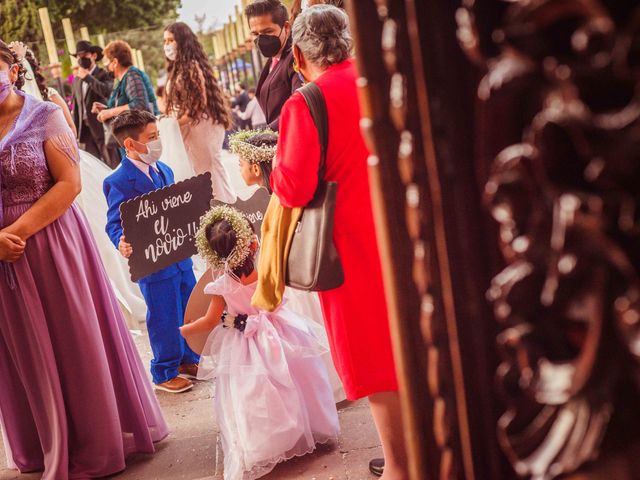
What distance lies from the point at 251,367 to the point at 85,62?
19.6 feet

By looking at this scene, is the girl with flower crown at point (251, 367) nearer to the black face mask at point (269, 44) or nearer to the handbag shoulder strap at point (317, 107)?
the handbag shoulder strap at point (317, 107)

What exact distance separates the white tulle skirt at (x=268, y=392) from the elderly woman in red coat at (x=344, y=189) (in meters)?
0.69

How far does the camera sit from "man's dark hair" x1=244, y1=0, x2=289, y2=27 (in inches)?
171

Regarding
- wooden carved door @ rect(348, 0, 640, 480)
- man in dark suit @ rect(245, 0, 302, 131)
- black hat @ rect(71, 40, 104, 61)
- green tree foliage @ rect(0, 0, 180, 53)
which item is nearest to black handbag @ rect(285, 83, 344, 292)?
wooden carved door @ rect(348, 0, 640, 480)

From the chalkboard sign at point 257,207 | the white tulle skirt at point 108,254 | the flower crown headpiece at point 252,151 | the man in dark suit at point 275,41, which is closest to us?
the flower crown headpiece at point 252,151

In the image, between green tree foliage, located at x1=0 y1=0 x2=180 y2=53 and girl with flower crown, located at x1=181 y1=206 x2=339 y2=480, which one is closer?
girl with flower crown, located at x1=181 y1=206 x2=339 y2=480

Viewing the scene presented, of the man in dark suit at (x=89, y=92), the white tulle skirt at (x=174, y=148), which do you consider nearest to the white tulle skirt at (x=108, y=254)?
the white tulle skirt at (x=174, y=148)

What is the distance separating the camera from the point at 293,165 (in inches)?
95.8

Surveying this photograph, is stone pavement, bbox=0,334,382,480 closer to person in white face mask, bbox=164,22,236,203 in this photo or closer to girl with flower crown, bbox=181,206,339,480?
girl with flower crown, bbox=181,206,339,480

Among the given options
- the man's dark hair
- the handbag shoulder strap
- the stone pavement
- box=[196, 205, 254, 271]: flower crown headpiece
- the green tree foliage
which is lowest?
the stone pavement

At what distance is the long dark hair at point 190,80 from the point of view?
5328mm

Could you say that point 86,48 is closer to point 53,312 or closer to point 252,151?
point 252,151

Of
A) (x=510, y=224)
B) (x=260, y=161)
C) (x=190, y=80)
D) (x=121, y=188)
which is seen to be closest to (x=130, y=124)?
(x=121, y=188)

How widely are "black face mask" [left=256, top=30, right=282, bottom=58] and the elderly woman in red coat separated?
6.04 ft
